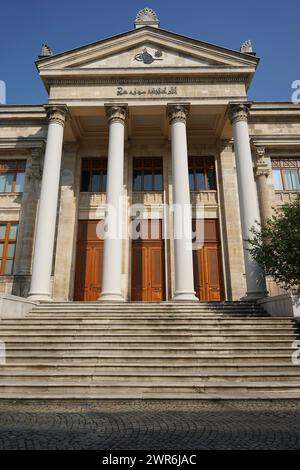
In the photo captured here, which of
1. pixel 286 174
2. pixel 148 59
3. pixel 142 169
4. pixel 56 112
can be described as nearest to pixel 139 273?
pixel 142 169

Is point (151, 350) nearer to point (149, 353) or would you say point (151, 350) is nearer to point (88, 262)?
point (149, 353)

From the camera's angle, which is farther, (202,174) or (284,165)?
(284,165)

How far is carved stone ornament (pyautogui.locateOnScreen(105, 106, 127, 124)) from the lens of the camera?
15.7 meters

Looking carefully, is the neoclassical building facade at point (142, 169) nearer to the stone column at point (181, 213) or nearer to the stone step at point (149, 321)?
the stone column at point (181, 213)

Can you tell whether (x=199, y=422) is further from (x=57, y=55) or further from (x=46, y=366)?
(x=57, y=55)

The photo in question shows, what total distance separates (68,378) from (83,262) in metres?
10.7

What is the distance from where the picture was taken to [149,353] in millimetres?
8445

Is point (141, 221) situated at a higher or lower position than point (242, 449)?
higher

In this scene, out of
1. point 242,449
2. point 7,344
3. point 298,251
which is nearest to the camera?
point 242,449

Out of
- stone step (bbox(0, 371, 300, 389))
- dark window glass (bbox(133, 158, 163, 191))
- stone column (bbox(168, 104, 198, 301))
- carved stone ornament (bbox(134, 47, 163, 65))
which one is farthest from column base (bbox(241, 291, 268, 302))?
carved stone ornament (bbox(134, 47, 163, 65))

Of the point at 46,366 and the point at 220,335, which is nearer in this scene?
the point at 46,366

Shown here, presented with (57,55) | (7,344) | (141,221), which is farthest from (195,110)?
(7,344)

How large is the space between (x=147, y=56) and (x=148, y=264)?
1136 cm

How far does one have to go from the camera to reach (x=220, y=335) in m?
9.36
